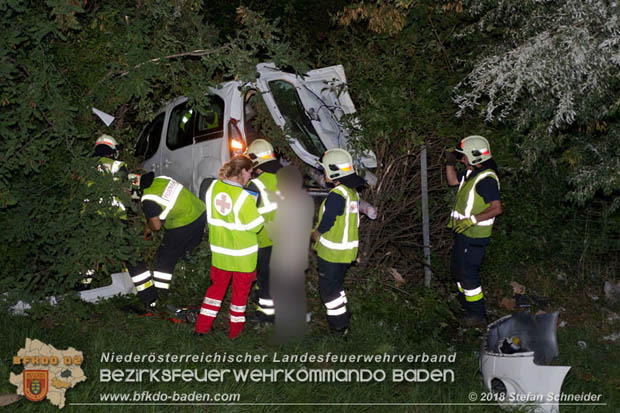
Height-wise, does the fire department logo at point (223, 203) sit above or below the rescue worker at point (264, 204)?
Answer: above

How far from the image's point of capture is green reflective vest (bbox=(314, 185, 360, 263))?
5.12 meters

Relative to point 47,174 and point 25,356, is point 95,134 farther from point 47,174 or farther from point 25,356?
point 25,356

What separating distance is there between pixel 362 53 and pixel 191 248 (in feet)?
9.36

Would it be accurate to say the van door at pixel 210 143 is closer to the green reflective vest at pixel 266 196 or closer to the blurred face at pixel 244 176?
the green reflective vest at pixel 266 196

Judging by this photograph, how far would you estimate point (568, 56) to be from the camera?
4.15m

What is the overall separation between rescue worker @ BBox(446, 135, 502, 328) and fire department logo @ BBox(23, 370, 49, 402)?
3.88 metres

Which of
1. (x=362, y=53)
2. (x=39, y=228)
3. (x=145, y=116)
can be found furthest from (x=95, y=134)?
(x=362, y=53)

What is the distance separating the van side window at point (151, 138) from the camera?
7.93 metres

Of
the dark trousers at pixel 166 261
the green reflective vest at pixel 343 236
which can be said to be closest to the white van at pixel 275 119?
the dark trousers at pixel 166 261

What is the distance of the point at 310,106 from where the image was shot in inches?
263

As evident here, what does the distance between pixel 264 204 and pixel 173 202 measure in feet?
3.14

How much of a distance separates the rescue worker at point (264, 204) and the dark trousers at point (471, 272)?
1.95m

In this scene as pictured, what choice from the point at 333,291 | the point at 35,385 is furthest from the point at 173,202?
the point at 35,385

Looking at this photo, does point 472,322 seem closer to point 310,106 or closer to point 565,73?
point 565,73
